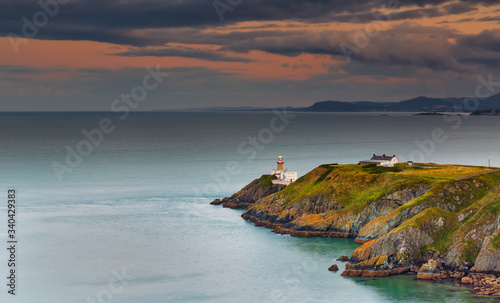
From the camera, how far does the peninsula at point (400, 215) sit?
76.1 meters

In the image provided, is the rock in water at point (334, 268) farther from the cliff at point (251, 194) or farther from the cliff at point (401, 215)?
the cliff at point (251, 194)

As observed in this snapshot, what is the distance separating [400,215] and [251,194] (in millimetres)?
45503

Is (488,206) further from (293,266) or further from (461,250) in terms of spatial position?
(293,266)

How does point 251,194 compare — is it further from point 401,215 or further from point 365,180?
point 401,215

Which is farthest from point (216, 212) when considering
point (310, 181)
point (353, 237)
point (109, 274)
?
point (109, 274)

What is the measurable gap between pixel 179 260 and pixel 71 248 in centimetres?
1801

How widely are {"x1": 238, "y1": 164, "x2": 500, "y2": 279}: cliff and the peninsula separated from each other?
0.38 ft

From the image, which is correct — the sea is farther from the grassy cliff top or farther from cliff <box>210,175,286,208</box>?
the grassy cliff top

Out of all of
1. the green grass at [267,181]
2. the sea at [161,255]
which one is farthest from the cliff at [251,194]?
the sea at [161,255]

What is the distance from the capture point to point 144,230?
106 m

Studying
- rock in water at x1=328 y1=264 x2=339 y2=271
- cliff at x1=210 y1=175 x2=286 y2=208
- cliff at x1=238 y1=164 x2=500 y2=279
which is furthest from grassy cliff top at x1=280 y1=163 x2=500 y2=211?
rock in water at x1=328 y1=264 x2=339 y2=271

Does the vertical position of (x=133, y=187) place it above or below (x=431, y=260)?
above

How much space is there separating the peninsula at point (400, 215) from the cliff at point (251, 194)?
23 centimetres

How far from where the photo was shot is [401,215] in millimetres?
90500
